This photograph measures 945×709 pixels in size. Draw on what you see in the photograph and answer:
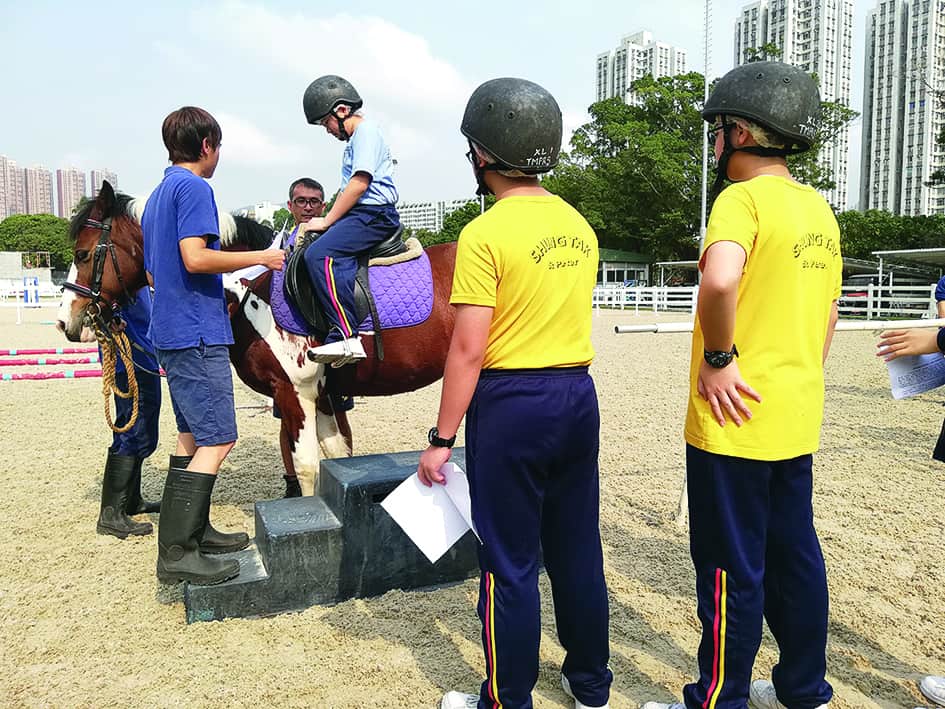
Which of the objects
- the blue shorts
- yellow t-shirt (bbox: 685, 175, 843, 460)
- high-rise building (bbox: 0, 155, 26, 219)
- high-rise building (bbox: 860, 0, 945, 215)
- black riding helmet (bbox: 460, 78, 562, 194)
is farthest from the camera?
high-rise building (bbox: 0, 155, 26, 219)

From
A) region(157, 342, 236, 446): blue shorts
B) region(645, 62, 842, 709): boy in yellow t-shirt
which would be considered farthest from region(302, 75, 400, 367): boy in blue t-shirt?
region(645, 62, 842, 709): boy in yellow t-shirt

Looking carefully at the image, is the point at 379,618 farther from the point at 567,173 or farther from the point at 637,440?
the point at 567,173

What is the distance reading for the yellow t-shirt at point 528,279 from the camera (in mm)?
1997

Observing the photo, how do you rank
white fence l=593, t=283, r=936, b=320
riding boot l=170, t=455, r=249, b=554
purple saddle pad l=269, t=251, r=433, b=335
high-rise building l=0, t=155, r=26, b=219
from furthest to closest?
1. high-rise building l=0, t=155, r=26, b=219
2. white fence l=593, t=283, r=936, b=320
3. purple saddle pad l=269, t=251, r=433, b=335
4. riding boot l=170, t=455, r=249, b=554

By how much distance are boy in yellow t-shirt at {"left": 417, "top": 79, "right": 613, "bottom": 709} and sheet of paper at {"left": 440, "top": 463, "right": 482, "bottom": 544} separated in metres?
0.05

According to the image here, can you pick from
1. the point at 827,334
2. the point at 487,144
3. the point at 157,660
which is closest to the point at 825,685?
the point at 827,334

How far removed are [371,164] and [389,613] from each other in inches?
98.7

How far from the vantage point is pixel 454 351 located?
6.66ft

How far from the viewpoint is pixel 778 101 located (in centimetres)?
204

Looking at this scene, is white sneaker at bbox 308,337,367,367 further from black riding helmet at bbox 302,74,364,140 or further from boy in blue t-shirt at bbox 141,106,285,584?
black riding helmet at bbox 302,74,364,140

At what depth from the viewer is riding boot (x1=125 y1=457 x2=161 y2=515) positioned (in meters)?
4.31

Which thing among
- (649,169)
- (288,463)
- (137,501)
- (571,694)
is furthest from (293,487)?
(649,169)

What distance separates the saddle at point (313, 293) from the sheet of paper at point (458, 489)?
77.0 inches

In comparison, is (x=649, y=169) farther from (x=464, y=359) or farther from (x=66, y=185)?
(x=66, y=185)
